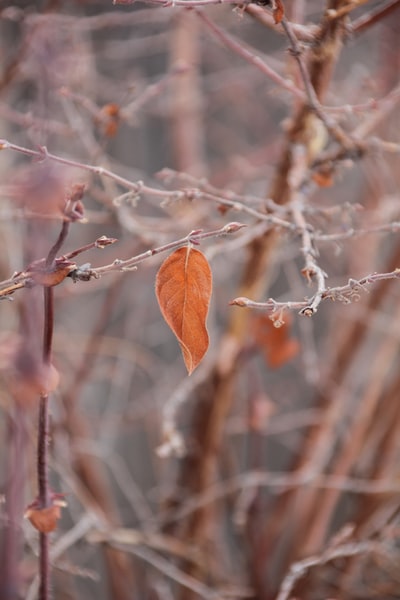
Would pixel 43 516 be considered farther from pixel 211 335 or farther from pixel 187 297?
pixel 211 335

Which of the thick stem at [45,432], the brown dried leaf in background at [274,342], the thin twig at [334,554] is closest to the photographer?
the thick stem at [45,432]

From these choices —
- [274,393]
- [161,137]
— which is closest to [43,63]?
[274,393]

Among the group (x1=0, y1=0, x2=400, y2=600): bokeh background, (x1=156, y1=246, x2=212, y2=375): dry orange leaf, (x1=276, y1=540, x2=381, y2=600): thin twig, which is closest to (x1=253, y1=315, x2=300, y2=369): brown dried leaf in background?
(x1=0, y1=0, x2=400, y2=600): bokeh background

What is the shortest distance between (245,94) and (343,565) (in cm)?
75

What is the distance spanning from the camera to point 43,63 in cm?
23

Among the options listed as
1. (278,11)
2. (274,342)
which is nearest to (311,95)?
(278,11)

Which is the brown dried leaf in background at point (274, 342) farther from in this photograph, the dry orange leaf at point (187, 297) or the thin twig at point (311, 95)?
the dry orange leaf at point (187, 297)

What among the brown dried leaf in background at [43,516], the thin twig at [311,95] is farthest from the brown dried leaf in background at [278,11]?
the brown dried leaf in background at [43,516]

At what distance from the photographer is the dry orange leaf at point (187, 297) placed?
10.7 inches

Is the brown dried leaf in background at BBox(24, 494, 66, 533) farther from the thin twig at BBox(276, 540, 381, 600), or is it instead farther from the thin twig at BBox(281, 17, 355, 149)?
the thin twig at BBox(281, 17, 355, 149)

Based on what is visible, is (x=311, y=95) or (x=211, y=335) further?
(x=211, y=335)

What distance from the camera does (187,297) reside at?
0.90ft

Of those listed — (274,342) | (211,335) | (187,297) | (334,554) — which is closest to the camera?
(187,297)

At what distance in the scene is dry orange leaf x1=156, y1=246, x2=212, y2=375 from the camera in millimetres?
273
